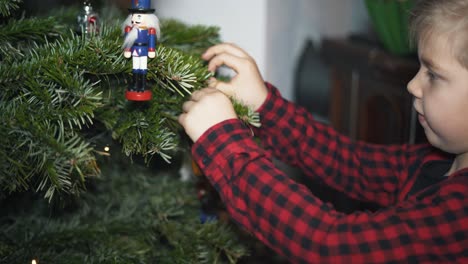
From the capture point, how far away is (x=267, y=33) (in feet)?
4.25

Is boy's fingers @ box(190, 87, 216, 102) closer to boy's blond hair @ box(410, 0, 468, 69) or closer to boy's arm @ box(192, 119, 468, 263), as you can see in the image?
boy's arm @ box(192, 119, 468, 263)

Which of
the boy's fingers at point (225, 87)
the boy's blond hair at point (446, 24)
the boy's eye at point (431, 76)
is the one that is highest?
the boy's blond hair at point (446, 24)

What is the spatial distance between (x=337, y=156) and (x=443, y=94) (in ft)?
0.84

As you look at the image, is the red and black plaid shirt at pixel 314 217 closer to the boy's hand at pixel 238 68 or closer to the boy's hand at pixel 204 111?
the boy's hand at pixel 204 111

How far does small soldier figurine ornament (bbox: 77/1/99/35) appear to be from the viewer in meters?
0.75

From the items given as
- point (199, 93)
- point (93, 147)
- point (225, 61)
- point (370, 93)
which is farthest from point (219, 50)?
point (370, 93)

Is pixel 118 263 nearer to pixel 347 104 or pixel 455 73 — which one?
pixel 455 73

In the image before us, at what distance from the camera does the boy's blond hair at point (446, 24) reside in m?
0.77

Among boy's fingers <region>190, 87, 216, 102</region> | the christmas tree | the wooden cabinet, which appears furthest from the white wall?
boy's fingers <region>190, 87, 216, 102</region>

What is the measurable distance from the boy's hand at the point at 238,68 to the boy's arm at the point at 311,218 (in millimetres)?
147

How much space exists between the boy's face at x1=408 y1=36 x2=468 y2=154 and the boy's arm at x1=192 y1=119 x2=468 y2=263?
9cm

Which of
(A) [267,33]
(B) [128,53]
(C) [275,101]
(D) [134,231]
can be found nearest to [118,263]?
(D) [134,231]

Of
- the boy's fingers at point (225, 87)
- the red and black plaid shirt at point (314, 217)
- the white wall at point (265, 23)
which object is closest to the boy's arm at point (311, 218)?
the red and black plaid shirt at point (314, 217)

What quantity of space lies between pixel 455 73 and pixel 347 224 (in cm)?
23
